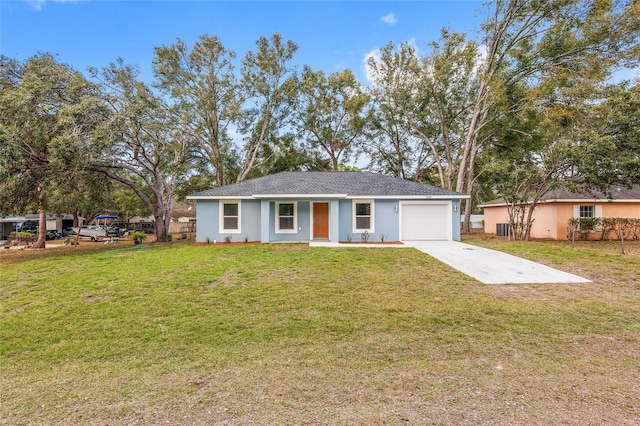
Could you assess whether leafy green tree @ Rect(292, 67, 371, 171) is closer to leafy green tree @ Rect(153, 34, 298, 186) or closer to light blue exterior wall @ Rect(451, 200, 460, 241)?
leafy green tree @ Rect(153, 34, 298, 186)

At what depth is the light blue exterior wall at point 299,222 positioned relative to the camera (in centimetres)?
1446

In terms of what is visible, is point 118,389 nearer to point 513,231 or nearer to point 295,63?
point 513,231

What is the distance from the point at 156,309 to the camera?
5582mm

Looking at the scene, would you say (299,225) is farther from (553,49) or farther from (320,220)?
(553,49)

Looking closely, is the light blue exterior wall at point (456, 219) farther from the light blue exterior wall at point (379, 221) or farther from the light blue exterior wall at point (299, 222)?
the light blue exterior wall at point (379, 221)

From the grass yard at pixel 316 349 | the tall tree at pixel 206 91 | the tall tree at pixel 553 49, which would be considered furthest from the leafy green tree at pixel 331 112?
the grass yard at pixel 316 349

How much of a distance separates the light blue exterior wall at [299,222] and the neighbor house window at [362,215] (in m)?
0.19

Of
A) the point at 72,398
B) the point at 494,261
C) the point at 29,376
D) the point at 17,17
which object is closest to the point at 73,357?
the point at 29,376

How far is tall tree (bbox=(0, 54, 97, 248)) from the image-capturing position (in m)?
11.3

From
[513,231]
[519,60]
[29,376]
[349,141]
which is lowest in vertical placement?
[29,376]

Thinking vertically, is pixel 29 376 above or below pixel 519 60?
below

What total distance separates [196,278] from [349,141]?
72.1 ft

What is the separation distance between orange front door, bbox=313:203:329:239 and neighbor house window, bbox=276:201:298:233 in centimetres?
92

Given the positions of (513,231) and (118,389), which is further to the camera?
(513,231)
